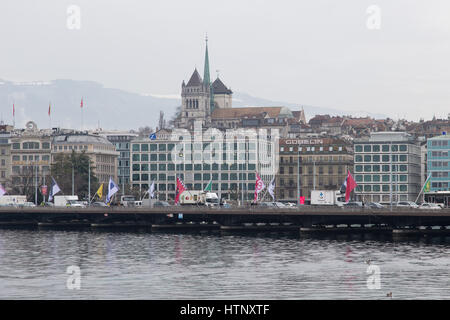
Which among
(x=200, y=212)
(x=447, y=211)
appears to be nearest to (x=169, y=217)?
(x=200, y=212)

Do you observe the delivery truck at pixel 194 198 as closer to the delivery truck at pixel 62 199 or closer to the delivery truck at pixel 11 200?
the delivery truck at pixel 62 199

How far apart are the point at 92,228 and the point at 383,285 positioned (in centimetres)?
8671

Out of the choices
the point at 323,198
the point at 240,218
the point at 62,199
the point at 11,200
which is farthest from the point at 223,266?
the point at 11,200

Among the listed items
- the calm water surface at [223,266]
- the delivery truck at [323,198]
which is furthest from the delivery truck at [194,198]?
the calm water surface at [223,266]

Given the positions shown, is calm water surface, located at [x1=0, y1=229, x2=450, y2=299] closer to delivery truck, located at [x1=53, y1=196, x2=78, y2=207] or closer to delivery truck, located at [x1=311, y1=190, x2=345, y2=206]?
delivery truck, located at [x1=311, y1=190, x2=345, y2=206]

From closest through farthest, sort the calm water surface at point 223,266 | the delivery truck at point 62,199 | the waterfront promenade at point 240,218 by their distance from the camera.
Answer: the calm water surface at point 223,266 → the waterfront promenade at point 240,218 → the delivery truck at point 62,199

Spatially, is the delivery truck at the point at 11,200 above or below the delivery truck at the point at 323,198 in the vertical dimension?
below

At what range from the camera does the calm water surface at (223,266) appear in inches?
2945

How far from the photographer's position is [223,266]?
93812mm

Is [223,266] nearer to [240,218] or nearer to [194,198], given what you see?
[240,218]

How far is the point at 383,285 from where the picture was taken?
78.4 m

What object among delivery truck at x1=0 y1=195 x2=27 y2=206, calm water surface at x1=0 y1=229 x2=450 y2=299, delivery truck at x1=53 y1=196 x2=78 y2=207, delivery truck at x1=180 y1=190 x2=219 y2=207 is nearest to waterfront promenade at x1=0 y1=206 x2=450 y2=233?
calm water surface at x1=0 y1=229 x2=450 y2=299

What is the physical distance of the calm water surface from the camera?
74.8m
